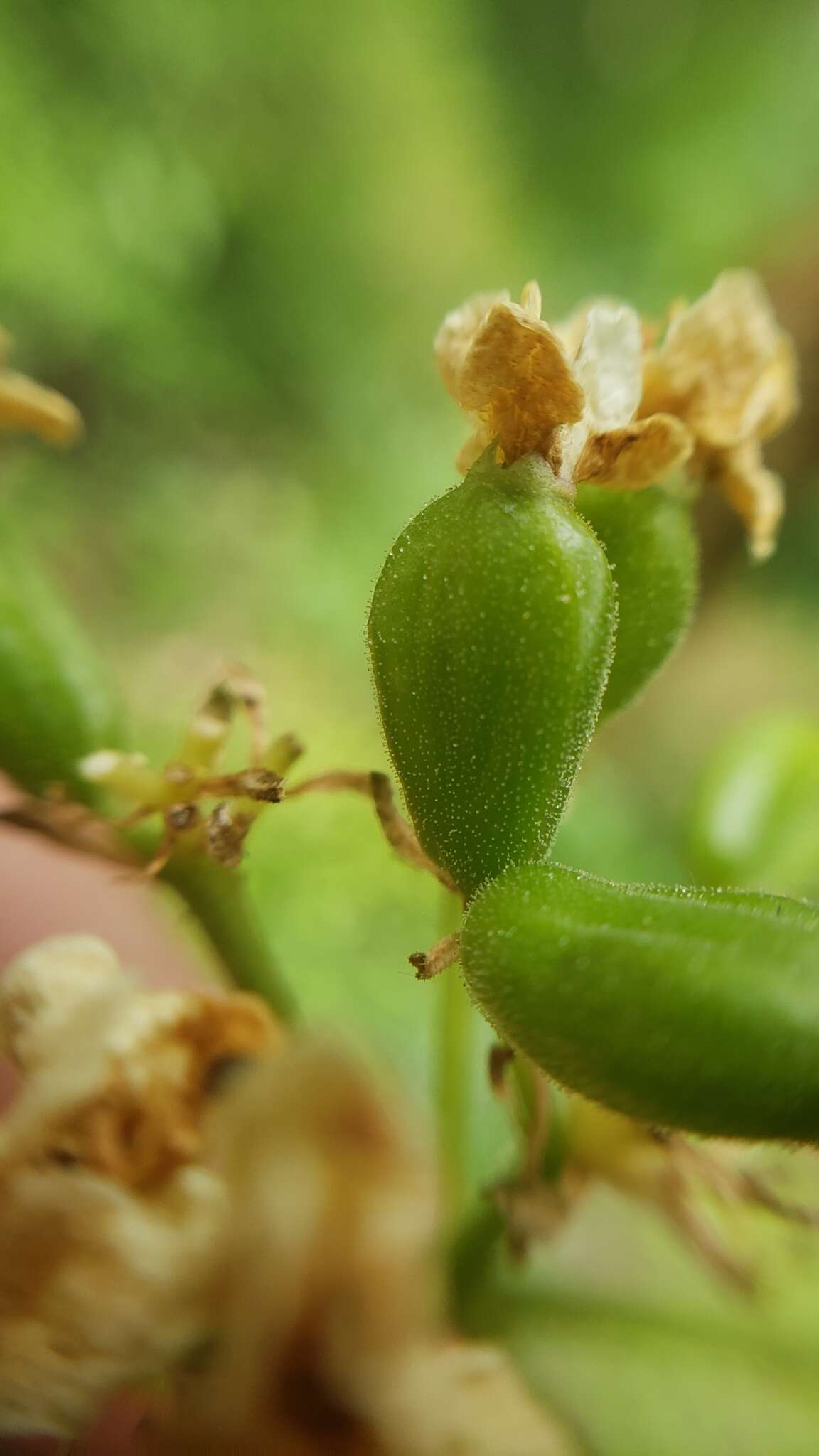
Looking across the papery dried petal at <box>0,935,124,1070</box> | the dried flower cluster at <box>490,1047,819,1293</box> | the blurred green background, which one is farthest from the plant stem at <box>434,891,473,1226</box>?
the blurred green background

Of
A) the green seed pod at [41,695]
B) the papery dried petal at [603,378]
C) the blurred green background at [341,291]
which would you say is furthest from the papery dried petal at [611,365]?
the blurred green background at [341,291]

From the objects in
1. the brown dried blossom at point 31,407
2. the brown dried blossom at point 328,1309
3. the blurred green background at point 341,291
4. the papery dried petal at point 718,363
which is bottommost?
the brown dried blossom at point 328,1309

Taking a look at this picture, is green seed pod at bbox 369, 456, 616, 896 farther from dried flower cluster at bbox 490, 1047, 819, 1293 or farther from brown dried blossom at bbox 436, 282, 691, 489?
dried flower cluster at bbox 490, 1047, 819, 1293

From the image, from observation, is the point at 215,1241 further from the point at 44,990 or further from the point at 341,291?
the point at 341,291

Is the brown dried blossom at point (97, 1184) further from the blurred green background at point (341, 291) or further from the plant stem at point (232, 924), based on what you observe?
the blurred green background at point (341, 291)

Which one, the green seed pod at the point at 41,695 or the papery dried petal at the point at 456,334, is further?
the green seed pod at the point at 41,695

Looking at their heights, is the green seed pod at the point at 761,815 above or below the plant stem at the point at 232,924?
above

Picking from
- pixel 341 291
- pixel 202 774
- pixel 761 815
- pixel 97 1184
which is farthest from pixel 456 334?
pixel 341 291
